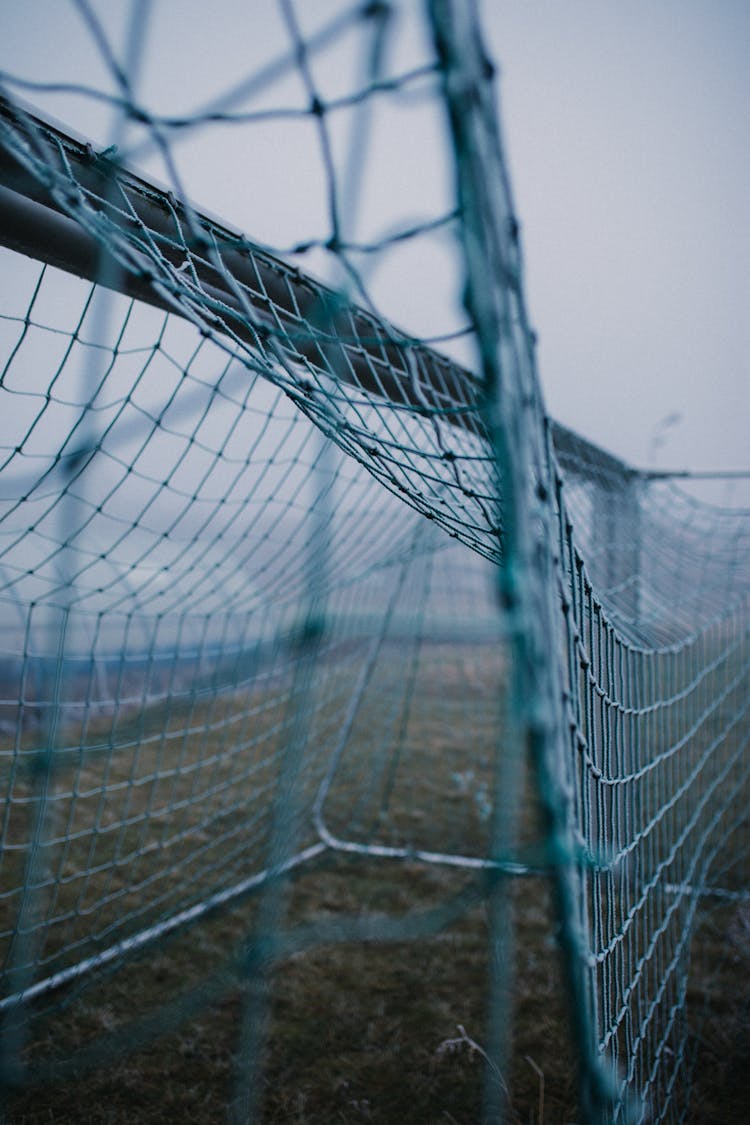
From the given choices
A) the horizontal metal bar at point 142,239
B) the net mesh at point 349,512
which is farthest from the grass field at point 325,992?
the horizontal metal bar at point 142,239

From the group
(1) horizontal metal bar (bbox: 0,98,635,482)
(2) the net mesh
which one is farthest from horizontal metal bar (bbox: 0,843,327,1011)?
(1) horizontal metal bar (bbox: 0,98,635,482)

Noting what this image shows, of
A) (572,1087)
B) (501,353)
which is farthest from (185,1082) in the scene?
(501,353)

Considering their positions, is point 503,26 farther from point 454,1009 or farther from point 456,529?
point 454,1009

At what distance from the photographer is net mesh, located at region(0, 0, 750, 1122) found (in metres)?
0.47

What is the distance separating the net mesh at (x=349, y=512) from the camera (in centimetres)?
47

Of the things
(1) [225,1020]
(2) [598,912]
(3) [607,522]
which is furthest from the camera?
(3) [607,522]

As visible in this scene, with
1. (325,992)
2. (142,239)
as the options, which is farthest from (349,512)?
(325,992)

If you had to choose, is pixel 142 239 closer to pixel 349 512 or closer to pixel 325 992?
pixel 349 512

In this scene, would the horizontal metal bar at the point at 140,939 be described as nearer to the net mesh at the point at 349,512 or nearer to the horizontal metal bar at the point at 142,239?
the net mesh at the point at 349,512

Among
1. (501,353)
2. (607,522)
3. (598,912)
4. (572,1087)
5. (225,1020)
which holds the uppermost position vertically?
(607,522)

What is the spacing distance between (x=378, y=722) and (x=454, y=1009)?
2.43 meters

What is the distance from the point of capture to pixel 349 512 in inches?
69.6

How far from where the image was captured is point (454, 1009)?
1.63 m

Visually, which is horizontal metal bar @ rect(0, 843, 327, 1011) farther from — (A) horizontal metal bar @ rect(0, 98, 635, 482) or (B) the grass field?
(A) horizontal metal bar @ rect(0, 98, 635, 482)
